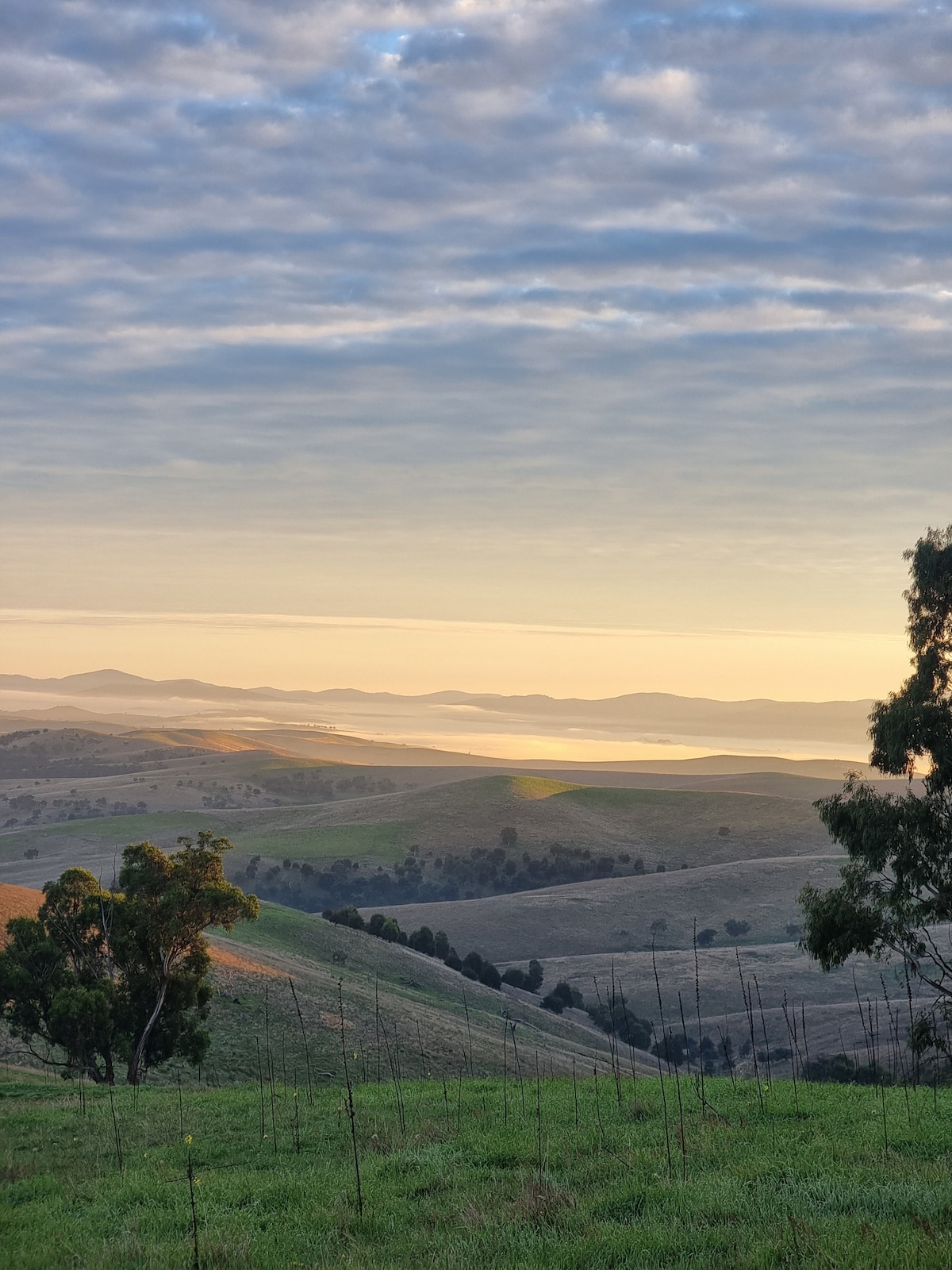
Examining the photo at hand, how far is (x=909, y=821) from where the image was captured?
26.4m

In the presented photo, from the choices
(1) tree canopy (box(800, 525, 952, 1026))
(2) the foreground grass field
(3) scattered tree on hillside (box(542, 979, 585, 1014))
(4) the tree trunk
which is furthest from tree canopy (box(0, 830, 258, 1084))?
(3) scattered tree on hillside (box(542, 979, 585, 1014))

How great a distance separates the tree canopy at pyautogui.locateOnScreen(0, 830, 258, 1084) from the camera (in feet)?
128

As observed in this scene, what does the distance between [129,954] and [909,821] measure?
27979mm

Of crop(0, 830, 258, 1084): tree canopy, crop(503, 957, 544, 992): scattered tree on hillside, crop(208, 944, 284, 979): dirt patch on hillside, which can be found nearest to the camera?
crop(0, 830, 258, 1084): tree canopy

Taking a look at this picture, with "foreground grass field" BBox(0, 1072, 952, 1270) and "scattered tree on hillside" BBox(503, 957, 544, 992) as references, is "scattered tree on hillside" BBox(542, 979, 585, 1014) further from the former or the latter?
"foreground grass field" BBox(0, 1072, 952, 1270)

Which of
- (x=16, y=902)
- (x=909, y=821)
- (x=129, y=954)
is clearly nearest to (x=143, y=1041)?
(x=129, y=954)

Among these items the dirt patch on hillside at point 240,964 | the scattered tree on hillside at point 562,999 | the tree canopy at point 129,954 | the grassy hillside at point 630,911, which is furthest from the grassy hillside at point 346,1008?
the grassy hillside at point 630,911

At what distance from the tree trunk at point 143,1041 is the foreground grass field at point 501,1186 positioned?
14.9 meters

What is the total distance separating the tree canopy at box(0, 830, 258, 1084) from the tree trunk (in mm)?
83

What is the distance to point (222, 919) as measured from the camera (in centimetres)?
3981

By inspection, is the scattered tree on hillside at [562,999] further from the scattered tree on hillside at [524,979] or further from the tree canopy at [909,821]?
the tree canopy at [909,821]

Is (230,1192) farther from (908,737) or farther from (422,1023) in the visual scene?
(422,1023)

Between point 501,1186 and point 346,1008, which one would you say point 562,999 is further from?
point 501,1186

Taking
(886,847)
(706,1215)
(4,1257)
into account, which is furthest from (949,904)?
(4,1257)
